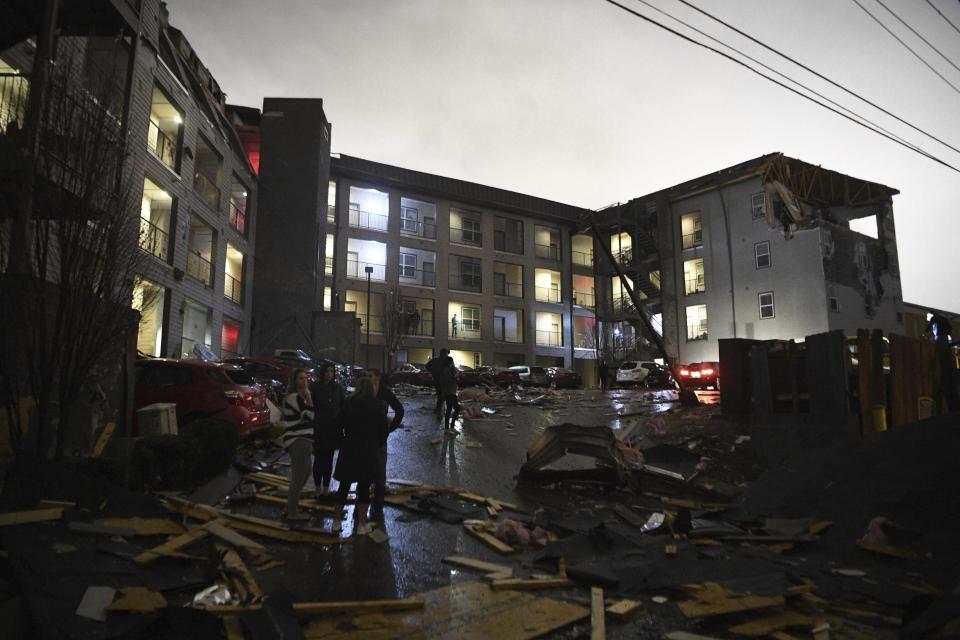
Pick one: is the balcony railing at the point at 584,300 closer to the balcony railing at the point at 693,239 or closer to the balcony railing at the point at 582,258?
the balcony railing at the point at 582,258

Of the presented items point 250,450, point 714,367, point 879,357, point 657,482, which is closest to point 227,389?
point 250,450

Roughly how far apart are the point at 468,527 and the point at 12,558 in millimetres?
4295

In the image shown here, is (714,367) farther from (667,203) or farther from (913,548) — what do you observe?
(667,203)

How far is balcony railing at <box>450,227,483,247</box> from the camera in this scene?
43000 mm

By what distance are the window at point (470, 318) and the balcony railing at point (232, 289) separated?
17974 mm

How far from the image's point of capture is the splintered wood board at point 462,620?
3.87 m

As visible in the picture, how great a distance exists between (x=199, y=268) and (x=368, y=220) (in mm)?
17450

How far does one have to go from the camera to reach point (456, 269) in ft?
140

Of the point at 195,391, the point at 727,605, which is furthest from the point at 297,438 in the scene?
the point at 727,605

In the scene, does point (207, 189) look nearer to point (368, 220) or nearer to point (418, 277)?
point (368, 220)

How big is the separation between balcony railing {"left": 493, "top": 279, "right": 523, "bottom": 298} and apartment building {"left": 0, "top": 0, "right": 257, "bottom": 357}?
20.2 metres

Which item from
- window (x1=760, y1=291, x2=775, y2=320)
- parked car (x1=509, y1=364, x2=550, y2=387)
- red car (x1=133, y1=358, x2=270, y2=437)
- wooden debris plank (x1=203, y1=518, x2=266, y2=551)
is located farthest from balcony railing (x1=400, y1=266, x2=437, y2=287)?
wooden debris plank (x1=203, y1=518, x2=266, y2=551)

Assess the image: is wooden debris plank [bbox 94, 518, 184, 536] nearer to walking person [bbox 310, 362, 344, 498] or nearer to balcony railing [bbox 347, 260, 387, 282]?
walking person [bbox 310, 362, 344, 498]

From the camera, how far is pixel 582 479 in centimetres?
915
